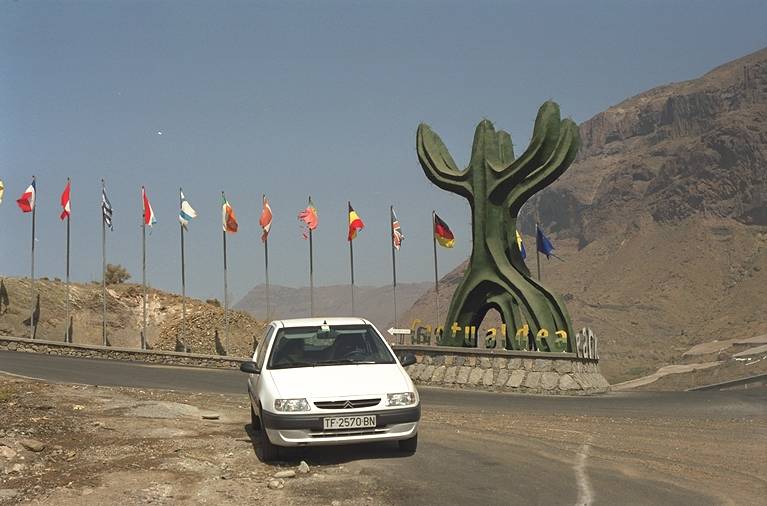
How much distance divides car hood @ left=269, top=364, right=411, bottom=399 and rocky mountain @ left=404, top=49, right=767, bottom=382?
78.4 meters

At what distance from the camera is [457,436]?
39.4ft

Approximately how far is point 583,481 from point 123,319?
47989 millimetres

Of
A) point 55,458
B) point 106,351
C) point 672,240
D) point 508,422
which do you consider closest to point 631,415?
point 508,422

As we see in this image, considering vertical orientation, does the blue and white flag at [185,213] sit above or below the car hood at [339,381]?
above

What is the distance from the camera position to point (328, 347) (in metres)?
10.7

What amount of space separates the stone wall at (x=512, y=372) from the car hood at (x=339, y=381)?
14014 mm

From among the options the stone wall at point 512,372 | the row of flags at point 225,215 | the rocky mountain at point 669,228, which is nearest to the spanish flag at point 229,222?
the row of flags at point 225,215

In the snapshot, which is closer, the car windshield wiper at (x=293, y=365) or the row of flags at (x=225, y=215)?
the car windshield wiper at (x=293, y=365)

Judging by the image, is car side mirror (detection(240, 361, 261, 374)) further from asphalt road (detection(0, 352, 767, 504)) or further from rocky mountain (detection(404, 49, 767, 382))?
rocky mountain (detection(404, 49, 767, 382))

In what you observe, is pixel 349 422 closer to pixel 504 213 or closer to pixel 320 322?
pixel 320 322

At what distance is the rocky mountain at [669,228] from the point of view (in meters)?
102

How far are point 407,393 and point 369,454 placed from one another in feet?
3.01

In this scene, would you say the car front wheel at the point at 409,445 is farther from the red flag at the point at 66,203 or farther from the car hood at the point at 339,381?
the red flag at the point at 66,203

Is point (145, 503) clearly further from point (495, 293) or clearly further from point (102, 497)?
point (495, 293)
